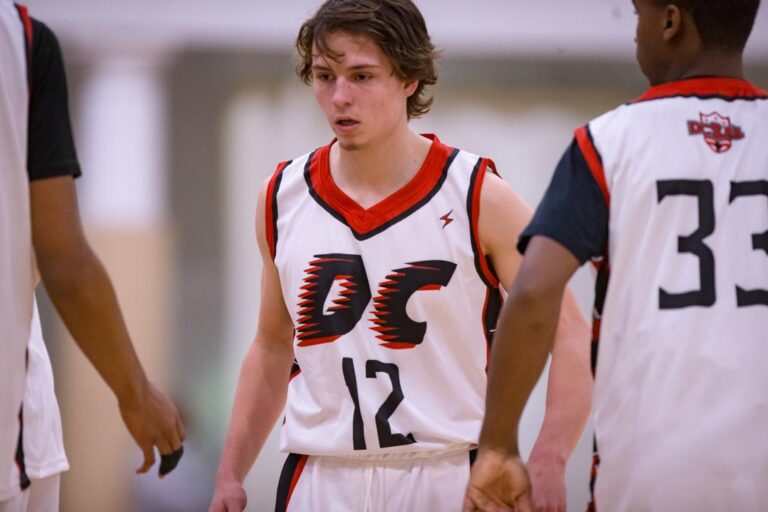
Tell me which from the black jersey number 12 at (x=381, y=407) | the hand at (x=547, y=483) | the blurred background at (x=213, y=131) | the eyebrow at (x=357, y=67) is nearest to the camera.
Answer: the hand at (x=547, y=483)

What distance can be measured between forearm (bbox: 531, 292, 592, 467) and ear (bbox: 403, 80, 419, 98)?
85cm

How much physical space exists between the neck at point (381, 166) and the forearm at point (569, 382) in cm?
64

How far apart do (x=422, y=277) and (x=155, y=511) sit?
3.05m

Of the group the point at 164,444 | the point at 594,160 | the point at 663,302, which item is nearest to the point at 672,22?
the point at 594,160

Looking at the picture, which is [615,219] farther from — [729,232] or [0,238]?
[0,238]

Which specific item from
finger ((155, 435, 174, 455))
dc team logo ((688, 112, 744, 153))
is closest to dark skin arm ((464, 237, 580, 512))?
dc team logo ((688, 112, 744, 153))

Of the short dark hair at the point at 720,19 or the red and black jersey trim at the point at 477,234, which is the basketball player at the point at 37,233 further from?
the short dark hair at the point at 720,19

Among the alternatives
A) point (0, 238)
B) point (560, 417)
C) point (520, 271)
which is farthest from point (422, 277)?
point (0, 238)

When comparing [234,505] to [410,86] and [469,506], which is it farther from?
[410,86]

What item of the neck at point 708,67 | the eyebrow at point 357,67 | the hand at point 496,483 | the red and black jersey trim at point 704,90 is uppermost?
the eyebrow at point 357,67

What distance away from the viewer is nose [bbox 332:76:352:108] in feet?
10.7

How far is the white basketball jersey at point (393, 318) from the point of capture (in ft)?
10.3

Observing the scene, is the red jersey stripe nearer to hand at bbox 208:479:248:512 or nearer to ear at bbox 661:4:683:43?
hand at bbox 208:479:248:512

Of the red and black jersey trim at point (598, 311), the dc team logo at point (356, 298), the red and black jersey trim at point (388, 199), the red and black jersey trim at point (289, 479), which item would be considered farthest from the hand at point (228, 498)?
the red and black jersey trim at point (598, 311)
